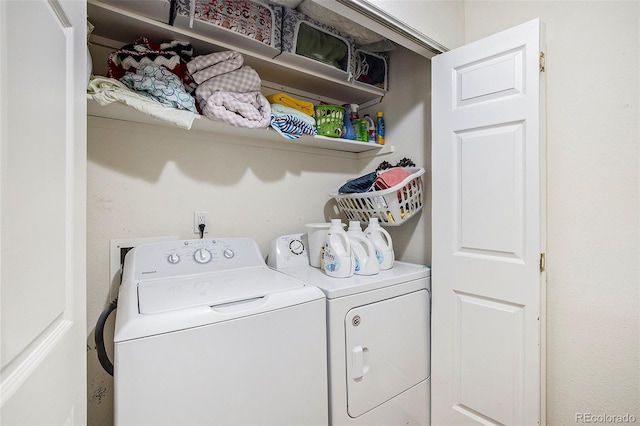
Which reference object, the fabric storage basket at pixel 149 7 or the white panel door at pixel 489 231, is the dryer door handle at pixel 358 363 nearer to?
the white panel door at pixel 489 231

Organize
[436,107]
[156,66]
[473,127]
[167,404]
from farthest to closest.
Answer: [436,107], [473,127], [156,66], [167,404]

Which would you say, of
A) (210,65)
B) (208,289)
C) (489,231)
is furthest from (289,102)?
(489,231)

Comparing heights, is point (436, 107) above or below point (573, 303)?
above

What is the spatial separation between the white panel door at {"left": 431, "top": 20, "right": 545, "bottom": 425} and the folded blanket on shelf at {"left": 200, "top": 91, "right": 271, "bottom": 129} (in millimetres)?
889

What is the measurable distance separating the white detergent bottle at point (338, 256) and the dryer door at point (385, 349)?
0.64 ft

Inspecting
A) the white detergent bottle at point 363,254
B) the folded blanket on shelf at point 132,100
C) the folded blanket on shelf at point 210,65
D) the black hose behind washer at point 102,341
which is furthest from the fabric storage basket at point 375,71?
the black hose behind washer at point 102,341

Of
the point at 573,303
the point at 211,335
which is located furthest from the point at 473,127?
the point at 211,335

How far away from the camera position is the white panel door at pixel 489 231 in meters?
1.27

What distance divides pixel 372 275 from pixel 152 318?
38.4 inches

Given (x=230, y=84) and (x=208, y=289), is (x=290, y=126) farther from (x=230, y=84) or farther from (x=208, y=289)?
(x=208, y=289)

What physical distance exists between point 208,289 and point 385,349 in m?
0.85

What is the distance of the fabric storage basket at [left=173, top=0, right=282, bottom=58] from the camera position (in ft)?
4.20

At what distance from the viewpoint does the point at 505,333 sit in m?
1.35

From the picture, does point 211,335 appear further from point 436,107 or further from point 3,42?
point 436,107
